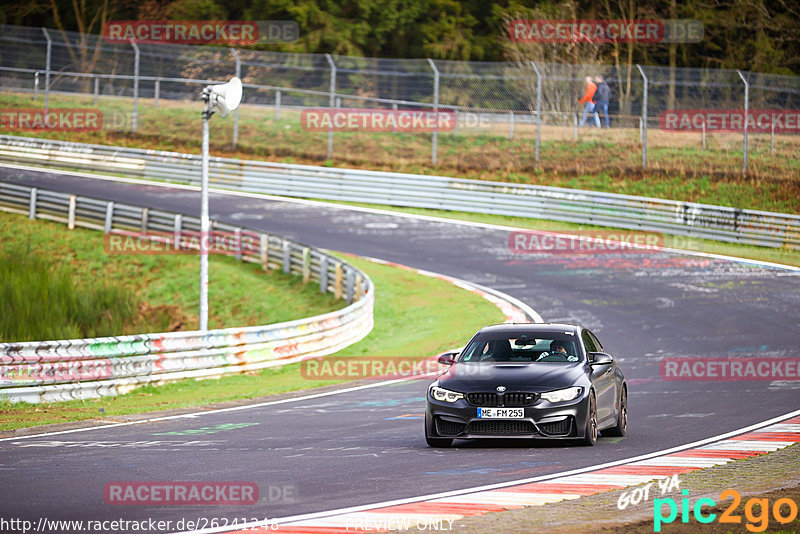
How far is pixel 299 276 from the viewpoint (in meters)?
29.4

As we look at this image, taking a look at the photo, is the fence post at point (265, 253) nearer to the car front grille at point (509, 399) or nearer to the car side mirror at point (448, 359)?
the car side mirror at point (448, 359)

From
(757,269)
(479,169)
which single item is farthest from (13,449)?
(479,169)

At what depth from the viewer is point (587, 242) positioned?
32375 mm

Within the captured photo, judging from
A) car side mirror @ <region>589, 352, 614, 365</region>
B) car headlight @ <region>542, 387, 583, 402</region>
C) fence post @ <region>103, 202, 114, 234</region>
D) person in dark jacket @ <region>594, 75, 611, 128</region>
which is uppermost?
person in dark jacket @ <region>594, 75, 611, 128</region>

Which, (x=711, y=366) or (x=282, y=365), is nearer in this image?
(x=711, y=366)

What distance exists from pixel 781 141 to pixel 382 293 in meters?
16.3

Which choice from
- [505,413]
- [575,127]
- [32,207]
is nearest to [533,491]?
[505,413]

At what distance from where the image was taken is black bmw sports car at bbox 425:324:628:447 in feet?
36.3

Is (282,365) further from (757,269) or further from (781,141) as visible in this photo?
(781,141)

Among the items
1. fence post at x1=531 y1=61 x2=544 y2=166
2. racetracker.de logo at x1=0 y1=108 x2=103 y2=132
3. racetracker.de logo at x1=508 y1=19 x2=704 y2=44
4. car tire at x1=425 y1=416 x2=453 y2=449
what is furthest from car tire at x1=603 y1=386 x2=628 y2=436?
racetracker.de logo at x1=508 y1=19 x2=704 y2=44

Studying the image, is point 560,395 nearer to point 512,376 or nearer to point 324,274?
point 512,376

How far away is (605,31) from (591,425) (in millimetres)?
46998

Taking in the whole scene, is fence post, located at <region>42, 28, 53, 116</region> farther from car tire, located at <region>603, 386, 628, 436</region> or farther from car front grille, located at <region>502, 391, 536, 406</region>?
car front grille, located at <region>502, 391, 536, 406</region>

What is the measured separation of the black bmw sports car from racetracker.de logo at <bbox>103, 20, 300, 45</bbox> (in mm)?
53184
